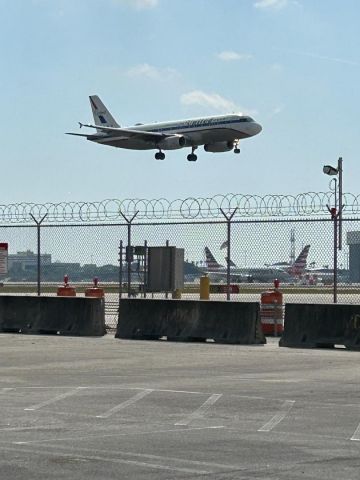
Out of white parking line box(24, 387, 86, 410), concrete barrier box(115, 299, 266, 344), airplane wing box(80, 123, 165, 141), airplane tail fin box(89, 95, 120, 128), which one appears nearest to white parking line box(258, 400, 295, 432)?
white parking line box(24, 387, 86, 410)

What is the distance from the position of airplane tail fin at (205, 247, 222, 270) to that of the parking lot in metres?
7.63

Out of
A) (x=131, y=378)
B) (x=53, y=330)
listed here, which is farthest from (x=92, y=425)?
(x=53, y=330)

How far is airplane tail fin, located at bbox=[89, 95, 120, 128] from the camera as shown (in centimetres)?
9362

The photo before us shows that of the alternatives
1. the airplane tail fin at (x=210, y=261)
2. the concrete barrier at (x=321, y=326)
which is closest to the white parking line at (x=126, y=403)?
the concrete barrier at (x=321, y=326)

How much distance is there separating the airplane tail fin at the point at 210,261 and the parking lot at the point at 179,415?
25.0ft

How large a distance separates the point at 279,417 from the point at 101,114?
8333 centimetres

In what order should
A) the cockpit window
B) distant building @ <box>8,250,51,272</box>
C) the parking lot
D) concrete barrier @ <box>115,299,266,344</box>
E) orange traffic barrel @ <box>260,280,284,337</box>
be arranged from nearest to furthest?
the parking lot < concrete barrier @ <box>115,299,266,344</box> < orange traffic barrel @ <box>260,280,284,337</box> < distant building @ <box>8,250,51,272</box> < the cockpit window

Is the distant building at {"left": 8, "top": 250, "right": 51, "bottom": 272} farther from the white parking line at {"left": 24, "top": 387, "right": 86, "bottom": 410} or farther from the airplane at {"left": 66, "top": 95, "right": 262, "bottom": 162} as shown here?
the airplane at {"left": 66, "top": 95, "right": 262, "bottom": 162}

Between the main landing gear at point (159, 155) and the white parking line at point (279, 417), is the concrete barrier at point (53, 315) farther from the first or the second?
the main landing gear at point (159, 155)

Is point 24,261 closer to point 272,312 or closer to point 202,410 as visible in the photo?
point 272,312

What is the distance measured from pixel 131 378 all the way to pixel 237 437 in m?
5.65

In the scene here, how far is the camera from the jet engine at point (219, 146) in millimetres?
77812

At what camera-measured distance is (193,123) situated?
77438 mm

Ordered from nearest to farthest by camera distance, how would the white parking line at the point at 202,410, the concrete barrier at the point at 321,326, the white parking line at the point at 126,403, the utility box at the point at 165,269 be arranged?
the white parking line at the point at 202,410 → the white parking line at the point at 126,403 → the concrete barrier at the point at 321,326 → the utility box at the point at 165,269
